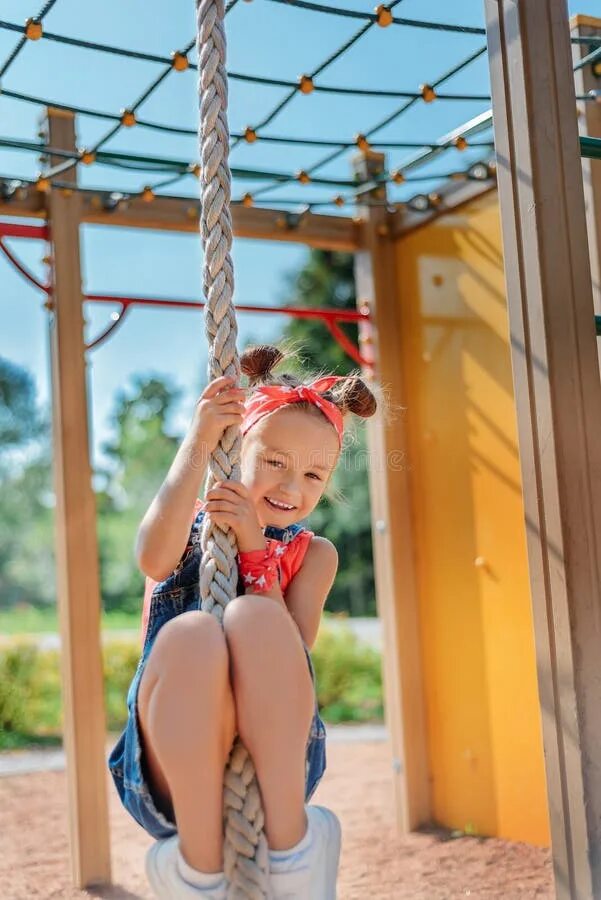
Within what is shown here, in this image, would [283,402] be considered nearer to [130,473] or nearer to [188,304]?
[188,304]

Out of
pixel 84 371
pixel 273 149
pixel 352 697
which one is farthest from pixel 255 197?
pixel 273 149

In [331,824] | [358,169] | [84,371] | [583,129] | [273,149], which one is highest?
[273,149]

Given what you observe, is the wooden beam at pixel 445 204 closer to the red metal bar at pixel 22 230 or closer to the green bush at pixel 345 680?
the red metal bar at pixel 22 230

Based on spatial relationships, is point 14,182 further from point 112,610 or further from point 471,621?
point 112,610

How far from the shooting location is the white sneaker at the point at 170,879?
1.21 metres

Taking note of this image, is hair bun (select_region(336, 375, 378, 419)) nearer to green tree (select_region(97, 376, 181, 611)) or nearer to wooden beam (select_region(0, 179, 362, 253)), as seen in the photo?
wooden beam (select_region(0, 179, 362, 253))

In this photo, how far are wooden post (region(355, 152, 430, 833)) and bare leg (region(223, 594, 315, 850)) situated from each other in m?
2.81

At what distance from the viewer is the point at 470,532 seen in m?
3.90

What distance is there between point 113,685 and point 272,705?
7.53 meters

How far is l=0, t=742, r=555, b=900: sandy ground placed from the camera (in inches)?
132

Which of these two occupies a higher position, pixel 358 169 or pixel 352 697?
pixel 358 169

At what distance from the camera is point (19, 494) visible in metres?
14.1

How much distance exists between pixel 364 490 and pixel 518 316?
10098 millimetres

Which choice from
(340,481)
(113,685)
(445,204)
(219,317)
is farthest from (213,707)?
(340,481)
